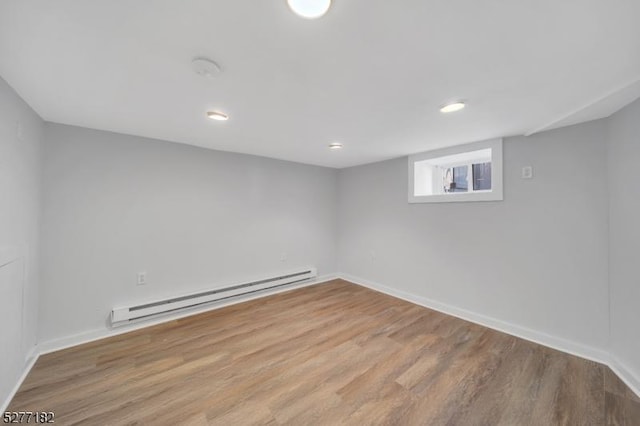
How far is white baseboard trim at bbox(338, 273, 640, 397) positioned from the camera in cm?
175

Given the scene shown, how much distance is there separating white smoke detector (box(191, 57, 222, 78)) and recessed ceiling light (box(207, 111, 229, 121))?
611 millimetres

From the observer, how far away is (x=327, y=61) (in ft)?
4.04

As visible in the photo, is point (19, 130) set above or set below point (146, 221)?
above

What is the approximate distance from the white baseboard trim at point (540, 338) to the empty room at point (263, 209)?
0.05 feet

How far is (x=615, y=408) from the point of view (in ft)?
4.91

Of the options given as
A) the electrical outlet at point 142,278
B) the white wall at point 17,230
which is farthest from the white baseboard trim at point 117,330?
the electrical outlet at point 142,278

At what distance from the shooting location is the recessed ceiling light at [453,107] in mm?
1729

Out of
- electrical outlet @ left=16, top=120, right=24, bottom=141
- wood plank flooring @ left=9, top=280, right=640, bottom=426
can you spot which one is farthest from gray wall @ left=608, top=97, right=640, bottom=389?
electrical outlet @ left=16, top=120, right=24, bottom=141

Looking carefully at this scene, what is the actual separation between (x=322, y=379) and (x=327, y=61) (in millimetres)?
2156

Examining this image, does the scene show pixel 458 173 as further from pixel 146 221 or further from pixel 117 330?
pixel 117 330

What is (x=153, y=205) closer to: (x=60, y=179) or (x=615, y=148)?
(x=60, y=179)

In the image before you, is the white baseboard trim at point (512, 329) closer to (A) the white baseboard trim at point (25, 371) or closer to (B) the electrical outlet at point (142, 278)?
(B) the electrical outlet at point (142, 278)

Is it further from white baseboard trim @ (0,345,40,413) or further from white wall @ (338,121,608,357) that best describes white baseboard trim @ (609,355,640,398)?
white baseboard trim @ (0,345,40,413)

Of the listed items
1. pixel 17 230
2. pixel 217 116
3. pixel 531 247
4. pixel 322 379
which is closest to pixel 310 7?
pixel 217 116
